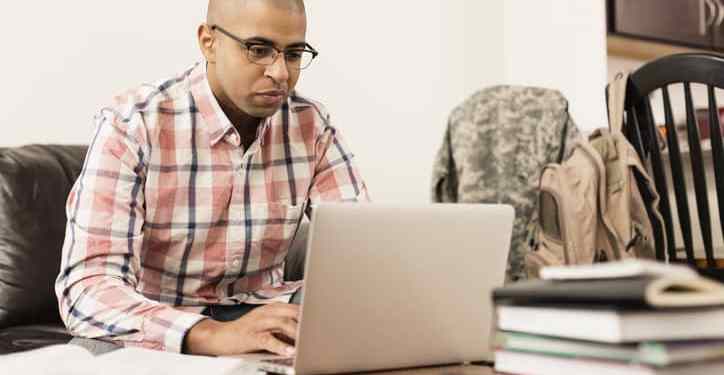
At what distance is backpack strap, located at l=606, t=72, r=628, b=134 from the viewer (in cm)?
184

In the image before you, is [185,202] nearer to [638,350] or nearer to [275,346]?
[275,346]

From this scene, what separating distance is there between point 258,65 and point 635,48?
235 cm

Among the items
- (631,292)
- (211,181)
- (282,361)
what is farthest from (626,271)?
→ (211,181)

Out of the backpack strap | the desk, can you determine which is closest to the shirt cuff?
the desk

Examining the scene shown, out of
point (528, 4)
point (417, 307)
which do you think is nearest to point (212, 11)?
point (417, 307)

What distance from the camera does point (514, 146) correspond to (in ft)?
7.84

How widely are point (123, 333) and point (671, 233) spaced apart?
1175 mm

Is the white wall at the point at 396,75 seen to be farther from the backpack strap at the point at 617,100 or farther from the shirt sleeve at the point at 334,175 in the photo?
the backpack strap at the point at 617,100

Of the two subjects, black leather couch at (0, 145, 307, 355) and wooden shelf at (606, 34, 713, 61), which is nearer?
black leather couch at (0, 145, 307, 355)

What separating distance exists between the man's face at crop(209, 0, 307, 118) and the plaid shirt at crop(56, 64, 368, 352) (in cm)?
7

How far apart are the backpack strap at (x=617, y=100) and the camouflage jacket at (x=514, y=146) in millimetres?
452

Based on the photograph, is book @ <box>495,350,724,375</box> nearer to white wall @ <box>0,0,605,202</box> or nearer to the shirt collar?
the shirt collar

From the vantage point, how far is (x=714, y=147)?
159 cm

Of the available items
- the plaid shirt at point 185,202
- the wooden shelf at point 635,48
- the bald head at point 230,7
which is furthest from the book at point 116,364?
Result: the wooden shelf at point 635,48
